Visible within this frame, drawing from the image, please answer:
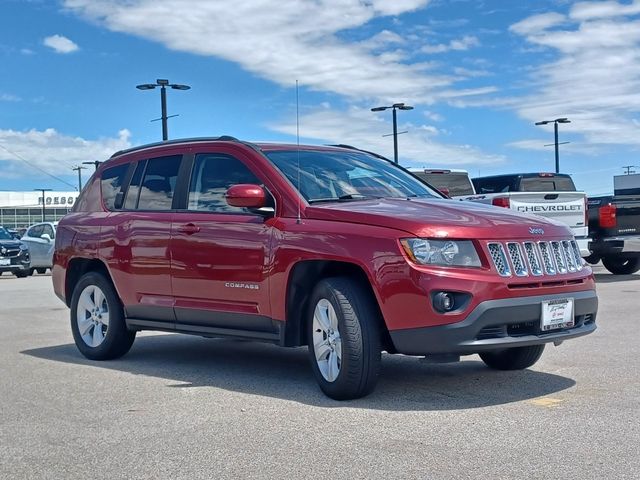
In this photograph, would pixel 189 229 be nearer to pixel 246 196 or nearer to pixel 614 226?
pixel 246 196

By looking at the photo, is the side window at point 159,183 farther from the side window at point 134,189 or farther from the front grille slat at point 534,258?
the front grille slat at point 534,258

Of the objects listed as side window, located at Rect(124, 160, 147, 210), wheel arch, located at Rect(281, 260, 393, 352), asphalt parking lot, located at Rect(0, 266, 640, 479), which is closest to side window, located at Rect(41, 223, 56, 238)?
asphalt parking lot, located at Rect(0, 266, 640, 479)

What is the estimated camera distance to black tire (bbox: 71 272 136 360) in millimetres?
7879

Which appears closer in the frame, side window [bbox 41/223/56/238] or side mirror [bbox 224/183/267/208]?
side mirror [bbox 224/183/267/208]

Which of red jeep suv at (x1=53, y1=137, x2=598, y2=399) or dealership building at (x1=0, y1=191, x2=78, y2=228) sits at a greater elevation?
dealership building at (x1=0, y1=191, x2=78, y2=228)

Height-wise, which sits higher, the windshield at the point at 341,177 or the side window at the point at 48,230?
the windshield at the point at 341,177

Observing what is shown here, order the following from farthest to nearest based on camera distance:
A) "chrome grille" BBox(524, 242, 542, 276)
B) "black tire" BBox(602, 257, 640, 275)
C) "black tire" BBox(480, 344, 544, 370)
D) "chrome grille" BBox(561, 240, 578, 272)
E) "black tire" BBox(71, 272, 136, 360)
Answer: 1. "black tire" BBox(602, 257, 640, 275)
2. "black tire" BBox(71, 272, 136, 360)
3. "black tire" BBox(480, 344, 544, 370)
4. "chrome grille" BBox(561, 240, 578, 272)
5. "chrome grille" BBox(524, 242, 542, 276)

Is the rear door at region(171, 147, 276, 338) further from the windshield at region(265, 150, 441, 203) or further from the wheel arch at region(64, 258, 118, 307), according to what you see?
the wheel arch at region(64, 258, 118, 307)

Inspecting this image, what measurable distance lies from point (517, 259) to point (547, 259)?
12.8 inches

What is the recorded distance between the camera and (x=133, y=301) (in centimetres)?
765

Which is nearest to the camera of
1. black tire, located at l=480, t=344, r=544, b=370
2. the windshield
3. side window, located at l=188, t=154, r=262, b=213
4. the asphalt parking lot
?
the asphalt parking lot

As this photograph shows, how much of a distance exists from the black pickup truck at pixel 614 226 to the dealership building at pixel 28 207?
95.4 m

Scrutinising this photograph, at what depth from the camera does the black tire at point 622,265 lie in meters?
16.7

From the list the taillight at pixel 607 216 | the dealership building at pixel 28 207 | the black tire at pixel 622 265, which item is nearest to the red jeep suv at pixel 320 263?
the taillight at pixel 607 216
